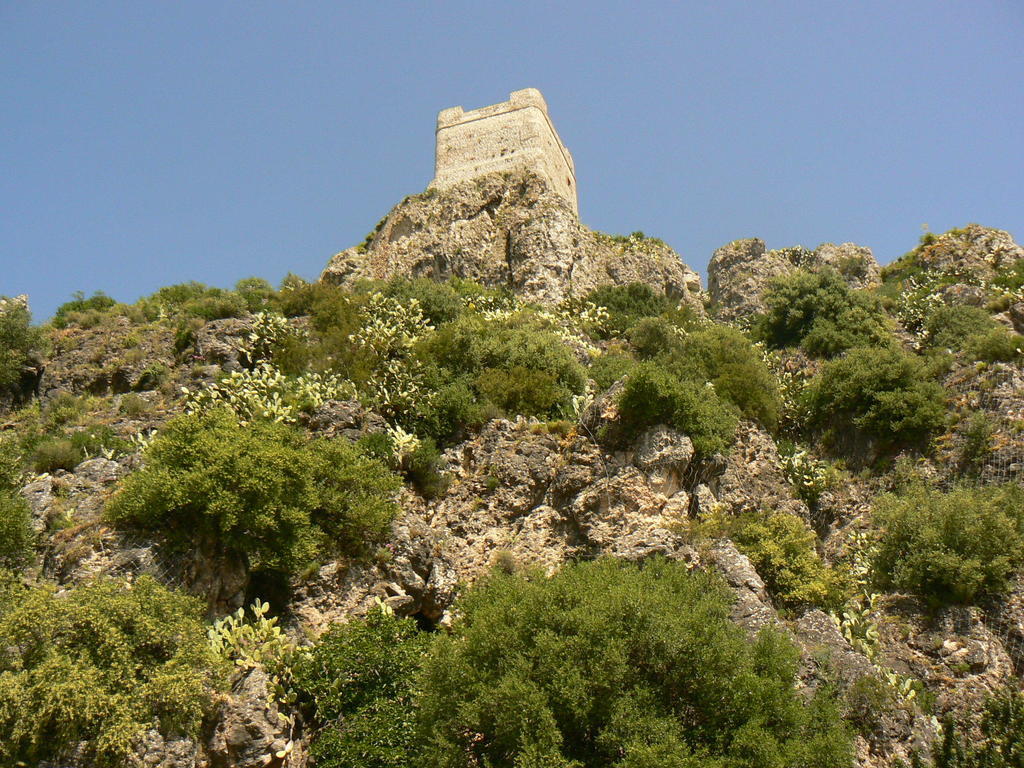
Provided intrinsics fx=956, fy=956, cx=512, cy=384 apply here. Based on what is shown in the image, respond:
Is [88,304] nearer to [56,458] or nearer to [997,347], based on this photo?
[56,458]

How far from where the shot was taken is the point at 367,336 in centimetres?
2409

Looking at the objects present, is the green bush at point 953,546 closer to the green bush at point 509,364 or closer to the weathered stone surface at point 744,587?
the weathered stone surface at point 744,587

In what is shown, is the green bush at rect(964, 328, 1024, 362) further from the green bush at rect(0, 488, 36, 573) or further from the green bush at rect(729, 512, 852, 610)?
the green bush at rect(0, 488, 36, 573)

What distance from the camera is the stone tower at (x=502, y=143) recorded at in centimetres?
3875

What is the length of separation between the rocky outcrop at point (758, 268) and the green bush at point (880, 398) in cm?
914

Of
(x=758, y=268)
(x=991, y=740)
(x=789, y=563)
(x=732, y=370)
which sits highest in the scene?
(x=758, y=268)

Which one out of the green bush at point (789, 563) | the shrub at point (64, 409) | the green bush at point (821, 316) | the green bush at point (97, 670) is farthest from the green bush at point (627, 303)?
the green bush at point (97, 670)

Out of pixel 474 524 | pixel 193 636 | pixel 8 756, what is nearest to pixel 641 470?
pixel 474 524

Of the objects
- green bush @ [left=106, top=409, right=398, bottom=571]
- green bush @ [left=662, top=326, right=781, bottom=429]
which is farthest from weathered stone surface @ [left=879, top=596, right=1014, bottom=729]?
green bush @ [left=106, top=409, right=398, bottom=571]

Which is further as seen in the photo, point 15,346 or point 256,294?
point 256,294

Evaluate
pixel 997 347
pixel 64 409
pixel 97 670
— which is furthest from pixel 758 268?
pixel 97 670

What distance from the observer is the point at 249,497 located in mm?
15750

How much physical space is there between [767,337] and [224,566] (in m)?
20.5

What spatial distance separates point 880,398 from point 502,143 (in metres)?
21.4
